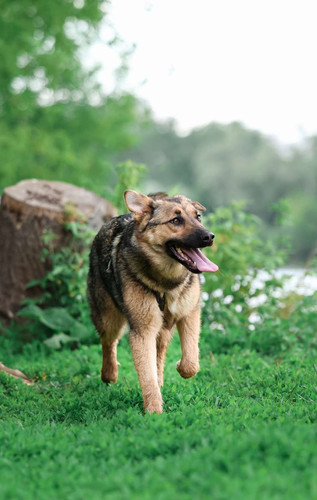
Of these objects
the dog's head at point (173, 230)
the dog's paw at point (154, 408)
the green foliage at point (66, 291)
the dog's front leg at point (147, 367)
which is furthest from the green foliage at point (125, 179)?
the dog's paw at point (154, 408)

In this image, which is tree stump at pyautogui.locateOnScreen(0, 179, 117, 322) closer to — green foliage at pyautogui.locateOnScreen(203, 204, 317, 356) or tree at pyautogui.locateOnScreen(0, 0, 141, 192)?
green foliage at pyautogui.locateOnScreen(203, 204, 317, 356)

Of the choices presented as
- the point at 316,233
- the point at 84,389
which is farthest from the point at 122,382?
the point at 316,233

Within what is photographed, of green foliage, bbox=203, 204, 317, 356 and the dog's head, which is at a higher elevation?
the dog's head

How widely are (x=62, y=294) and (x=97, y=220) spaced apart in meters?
1.22

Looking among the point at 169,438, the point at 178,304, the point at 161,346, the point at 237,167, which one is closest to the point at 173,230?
the point at 178,304

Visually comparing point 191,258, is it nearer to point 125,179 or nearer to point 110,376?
point 110,376

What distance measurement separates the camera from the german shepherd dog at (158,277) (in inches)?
201

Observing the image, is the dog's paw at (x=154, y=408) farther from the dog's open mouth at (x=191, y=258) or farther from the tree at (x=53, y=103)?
the tree at (x=53, y=103)

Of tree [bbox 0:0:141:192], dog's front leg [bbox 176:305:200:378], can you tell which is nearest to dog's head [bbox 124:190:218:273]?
dog's front leg [bbox 176:305:200:378]

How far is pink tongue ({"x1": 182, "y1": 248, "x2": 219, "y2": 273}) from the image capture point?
16.4 feet

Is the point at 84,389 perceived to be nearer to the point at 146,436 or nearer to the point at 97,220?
the point at 146,436

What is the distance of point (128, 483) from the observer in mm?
3324

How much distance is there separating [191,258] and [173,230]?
290mm

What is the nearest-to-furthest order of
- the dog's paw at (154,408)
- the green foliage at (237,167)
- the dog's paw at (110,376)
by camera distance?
the dog's paw at (154,408), the dog's paw at (110,376), the green foliage at (237,167)
